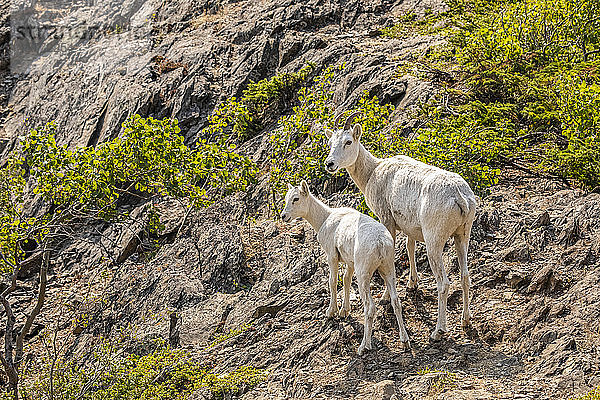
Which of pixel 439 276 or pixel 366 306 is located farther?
pixel 366 306

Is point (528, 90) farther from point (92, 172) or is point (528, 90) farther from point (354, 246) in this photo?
point (92, 172)

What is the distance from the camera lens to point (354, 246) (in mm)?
9836

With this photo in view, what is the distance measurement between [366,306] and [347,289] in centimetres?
116

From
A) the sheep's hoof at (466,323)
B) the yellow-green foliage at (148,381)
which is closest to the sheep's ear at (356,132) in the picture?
the sheep's hoof at (466,323)

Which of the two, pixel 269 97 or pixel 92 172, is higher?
pixel 92 172

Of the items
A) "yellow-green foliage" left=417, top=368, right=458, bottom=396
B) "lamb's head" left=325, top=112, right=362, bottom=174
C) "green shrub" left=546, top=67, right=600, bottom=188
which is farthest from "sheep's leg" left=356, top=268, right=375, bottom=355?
"green shrub" left=546, top=67, right=600, bottom=188

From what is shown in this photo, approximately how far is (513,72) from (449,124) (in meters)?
3.66

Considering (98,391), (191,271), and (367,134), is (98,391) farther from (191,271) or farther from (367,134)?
(367,134)

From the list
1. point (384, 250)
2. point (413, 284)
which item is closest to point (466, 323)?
point (413, 284)

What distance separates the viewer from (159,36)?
31406 millimetres

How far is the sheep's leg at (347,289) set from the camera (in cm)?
1051

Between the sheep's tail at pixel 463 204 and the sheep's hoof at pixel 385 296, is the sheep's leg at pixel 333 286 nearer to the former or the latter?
the sheep's hoof at pixel 385 296

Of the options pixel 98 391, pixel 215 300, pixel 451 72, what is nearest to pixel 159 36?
pixel 451 72

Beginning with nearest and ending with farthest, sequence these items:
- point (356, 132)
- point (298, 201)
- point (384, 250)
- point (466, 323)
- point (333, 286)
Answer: point (384, 250), point (466, 323), point (333, 286), point (356, 132), point (298, 201)
